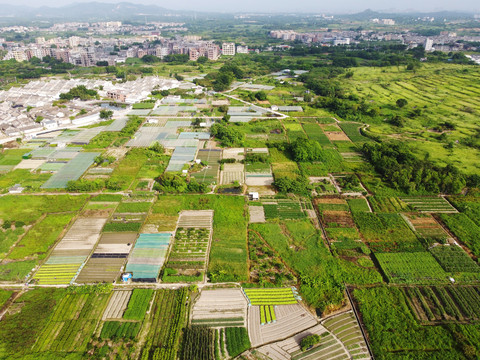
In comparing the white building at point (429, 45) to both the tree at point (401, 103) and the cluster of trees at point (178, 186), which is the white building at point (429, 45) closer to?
the tree at point (401, 103)

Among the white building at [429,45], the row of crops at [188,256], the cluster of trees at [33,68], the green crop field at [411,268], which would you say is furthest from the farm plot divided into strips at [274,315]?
the white building at [429,45]

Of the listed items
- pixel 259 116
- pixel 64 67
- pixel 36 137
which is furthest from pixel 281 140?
pixel 64 67

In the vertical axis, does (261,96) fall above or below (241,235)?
above

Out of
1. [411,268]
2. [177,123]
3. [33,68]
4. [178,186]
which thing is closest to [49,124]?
[177,123]

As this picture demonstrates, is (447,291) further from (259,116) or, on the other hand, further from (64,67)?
(64,67)

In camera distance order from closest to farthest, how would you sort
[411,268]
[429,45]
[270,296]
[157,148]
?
[270,296]
[411,268]
[157,148]
[429,45]

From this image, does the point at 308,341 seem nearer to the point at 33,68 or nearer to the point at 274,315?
the point at 274,315
